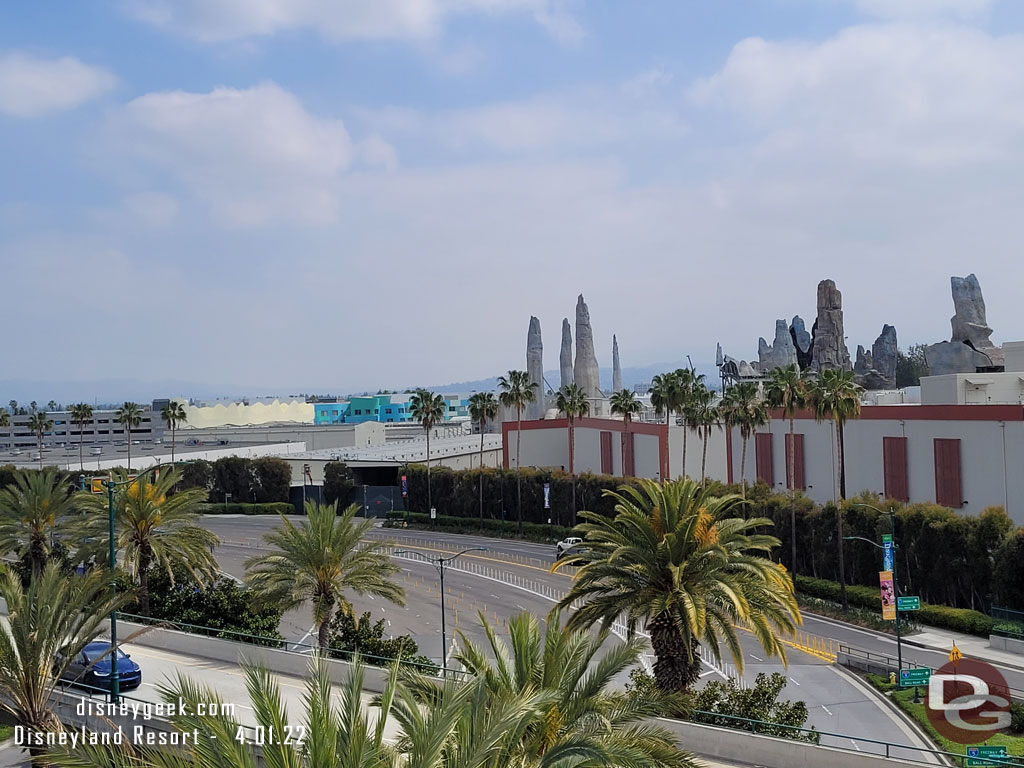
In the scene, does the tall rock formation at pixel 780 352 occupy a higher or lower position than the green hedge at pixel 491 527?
higher

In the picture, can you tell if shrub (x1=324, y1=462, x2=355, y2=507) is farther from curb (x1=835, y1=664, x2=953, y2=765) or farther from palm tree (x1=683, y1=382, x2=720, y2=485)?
curb (x1=835, y1=664, x2=953, y2=765)

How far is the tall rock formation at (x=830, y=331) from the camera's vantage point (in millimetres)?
72188

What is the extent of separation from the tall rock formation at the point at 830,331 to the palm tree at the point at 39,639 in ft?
201

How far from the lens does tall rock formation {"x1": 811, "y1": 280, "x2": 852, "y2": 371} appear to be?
237 feet

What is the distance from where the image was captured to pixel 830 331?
241 feet

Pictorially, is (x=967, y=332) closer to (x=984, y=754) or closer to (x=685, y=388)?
(x=685, y=388)

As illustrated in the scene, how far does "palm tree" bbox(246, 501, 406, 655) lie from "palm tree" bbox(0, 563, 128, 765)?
1086 centimetres

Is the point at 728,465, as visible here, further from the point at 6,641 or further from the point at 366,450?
the point at 6,641

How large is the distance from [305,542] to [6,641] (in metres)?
14.1

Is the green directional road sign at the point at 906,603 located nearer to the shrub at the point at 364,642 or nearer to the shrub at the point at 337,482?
the shrub at the point at 364,642

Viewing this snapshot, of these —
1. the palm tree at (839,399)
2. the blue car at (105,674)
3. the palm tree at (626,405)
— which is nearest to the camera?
the blue car at (105,674)

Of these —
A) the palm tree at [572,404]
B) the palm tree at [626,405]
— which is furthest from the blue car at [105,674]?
the palm tree at [572,404]

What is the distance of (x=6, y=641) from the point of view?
1820 cm

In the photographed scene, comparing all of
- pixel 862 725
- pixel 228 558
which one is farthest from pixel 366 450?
pixel 862 725
